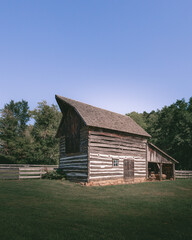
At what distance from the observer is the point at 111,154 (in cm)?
1858

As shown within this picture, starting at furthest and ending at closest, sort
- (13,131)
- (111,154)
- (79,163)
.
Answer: (13,131)
(111,154)
(79,163)

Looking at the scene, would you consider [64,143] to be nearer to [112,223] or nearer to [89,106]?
[89,106]

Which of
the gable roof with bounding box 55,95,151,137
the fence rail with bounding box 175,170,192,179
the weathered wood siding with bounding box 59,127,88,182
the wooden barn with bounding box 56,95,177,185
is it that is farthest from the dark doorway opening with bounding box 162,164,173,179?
the weathered wood siding with bounding box 59,127,88,182

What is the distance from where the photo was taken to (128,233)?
500 cm

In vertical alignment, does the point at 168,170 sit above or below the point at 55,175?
below

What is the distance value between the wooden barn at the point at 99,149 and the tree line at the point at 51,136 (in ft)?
49.6

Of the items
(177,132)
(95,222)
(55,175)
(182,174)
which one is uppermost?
(177,132)

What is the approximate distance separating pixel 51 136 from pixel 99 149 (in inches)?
997

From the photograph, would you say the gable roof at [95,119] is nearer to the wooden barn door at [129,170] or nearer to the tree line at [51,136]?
the wooden barn door at [129,170]

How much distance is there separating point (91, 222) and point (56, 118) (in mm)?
38446

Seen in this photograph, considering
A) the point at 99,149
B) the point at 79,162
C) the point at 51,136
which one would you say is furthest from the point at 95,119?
the point at 51,136

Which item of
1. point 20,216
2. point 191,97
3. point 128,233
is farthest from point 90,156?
point 191,97

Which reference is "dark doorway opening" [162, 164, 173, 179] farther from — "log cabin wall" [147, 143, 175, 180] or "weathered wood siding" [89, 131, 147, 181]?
"weathered wood siding" [89, 131, 147, 181]

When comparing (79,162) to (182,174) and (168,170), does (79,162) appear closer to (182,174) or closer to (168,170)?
→ (168,170)
